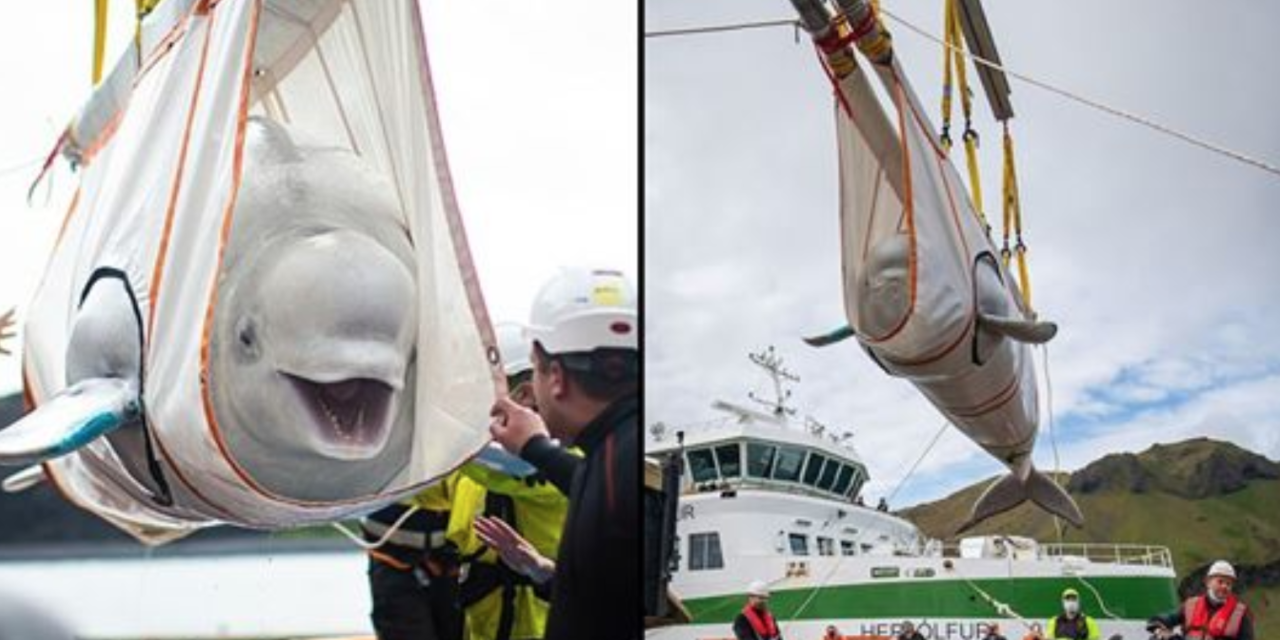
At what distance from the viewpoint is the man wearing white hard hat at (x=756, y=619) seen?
9.45 feet

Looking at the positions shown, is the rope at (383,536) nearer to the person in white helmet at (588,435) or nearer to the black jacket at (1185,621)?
the person in white helmet at (588,435)

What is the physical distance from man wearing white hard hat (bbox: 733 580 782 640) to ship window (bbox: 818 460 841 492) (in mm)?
234

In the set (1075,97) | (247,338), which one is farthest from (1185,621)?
(247,338)

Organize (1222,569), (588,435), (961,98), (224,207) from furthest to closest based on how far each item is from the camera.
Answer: (961,98) < (588,435) < (1222,569) < (224,207)

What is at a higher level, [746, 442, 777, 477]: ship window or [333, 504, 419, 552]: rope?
[746, 442, 777, 477]: ship window

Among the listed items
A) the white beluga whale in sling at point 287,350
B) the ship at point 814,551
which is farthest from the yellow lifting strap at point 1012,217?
the white beluga whale in sling at point 287,350

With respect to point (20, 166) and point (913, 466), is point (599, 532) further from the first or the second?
point (20, 166)

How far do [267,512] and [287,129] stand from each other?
0.73 m

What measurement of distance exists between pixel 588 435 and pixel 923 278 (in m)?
0.75

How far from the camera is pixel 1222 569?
2.74 meters

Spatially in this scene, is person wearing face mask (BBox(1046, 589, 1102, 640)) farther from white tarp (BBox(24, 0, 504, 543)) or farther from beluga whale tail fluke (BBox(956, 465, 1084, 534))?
white tarp (BBox(24, 0, 504, 543))

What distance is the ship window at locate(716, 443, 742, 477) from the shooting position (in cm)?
292

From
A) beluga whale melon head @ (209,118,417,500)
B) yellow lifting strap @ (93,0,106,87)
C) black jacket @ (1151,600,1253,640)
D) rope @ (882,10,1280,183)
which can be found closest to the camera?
beluga whale melon head @ (209,118,417,500)

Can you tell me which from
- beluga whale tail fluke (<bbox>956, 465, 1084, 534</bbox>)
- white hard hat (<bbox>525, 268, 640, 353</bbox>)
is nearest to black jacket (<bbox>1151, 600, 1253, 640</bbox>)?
beluga whale tail fluke (<bbox>956, 465, 1084, 534</bbox>)
